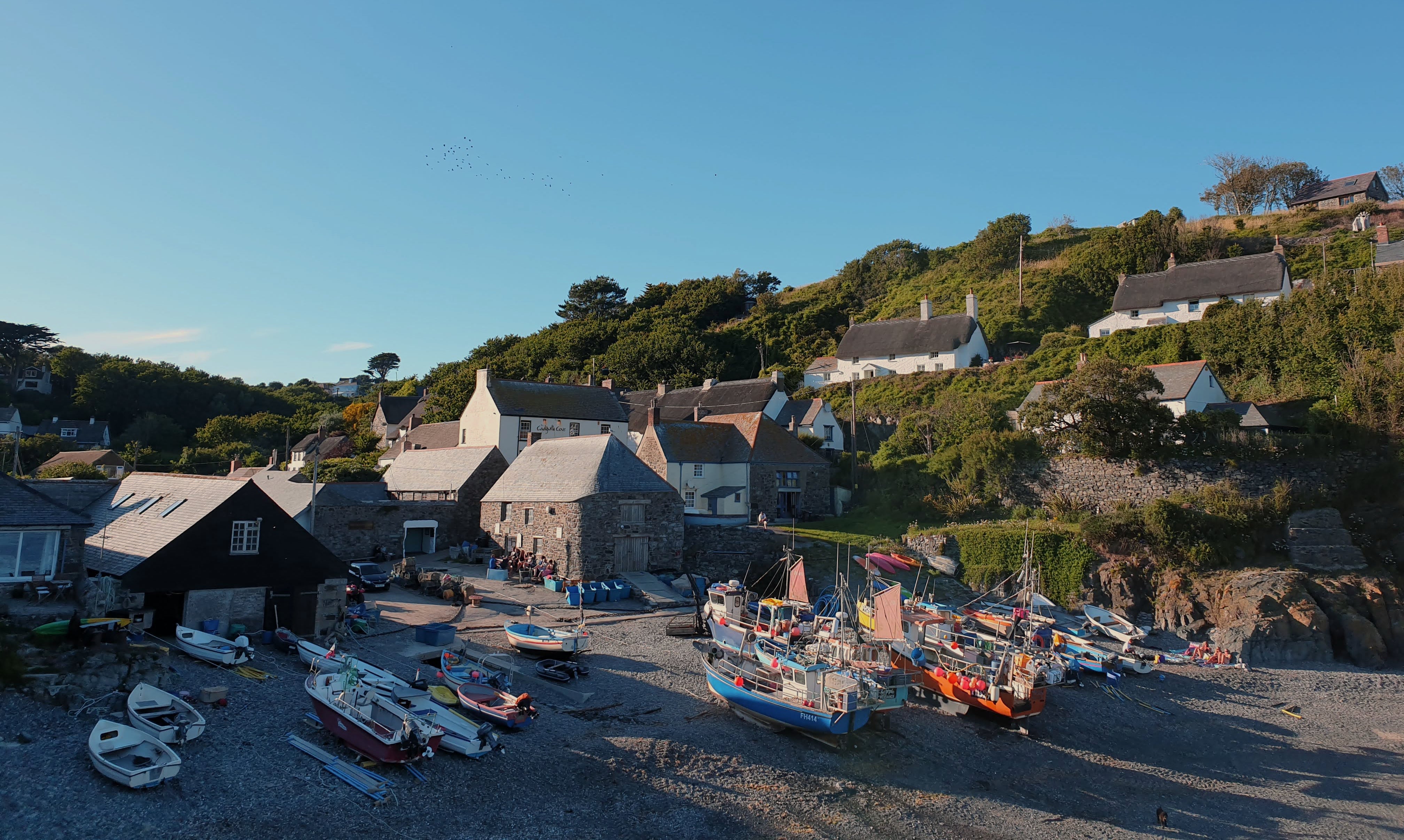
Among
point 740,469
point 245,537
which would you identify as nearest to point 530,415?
point 740,469

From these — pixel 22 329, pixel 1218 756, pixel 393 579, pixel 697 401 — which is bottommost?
pixel 1218 756

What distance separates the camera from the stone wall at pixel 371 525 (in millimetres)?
34812

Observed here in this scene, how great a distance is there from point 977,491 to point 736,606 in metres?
16.0

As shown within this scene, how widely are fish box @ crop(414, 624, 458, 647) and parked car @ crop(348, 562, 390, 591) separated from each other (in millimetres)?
8020

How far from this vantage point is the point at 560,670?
68.6ft

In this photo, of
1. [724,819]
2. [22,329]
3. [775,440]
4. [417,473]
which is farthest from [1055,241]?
[22,329]

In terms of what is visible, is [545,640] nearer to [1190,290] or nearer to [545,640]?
[545,640]

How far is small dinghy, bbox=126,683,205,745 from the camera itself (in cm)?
1379

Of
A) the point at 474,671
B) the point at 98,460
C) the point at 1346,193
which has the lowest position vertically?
the point at 474,671

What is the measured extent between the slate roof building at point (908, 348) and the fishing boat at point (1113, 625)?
2735 cm

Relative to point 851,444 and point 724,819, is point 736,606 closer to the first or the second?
point 724,819

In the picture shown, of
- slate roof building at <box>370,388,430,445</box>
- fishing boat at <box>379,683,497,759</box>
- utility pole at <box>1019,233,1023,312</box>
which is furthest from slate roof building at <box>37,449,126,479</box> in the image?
utility pole at <box>1019,233,1023,312</box>

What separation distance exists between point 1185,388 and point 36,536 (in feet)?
142

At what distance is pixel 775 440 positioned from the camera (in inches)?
1683
